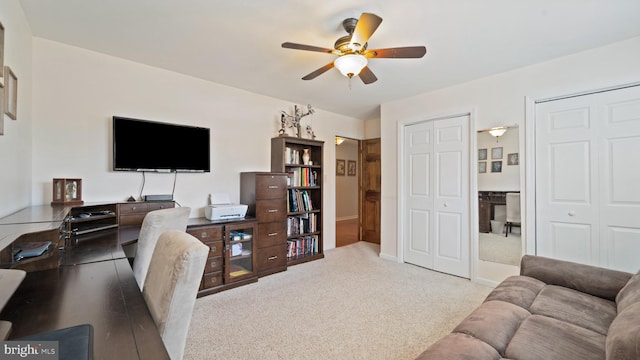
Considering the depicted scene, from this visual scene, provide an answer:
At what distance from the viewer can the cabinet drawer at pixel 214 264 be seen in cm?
286

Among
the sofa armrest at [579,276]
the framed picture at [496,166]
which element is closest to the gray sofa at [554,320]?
the sofa armrest at [579,276]

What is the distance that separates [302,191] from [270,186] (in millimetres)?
737

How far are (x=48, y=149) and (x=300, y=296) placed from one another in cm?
272

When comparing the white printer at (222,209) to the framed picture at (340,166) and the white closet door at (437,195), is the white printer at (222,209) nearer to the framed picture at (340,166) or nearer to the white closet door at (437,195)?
the white closet door at (437,195)

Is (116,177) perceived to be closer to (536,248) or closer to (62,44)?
(62,44)

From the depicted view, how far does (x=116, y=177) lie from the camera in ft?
8.90

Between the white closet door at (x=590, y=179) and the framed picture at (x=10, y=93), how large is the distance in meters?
4.45

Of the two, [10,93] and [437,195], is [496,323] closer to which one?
[437,195]

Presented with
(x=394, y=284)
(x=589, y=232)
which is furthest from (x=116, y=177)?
(x=589, y=232)

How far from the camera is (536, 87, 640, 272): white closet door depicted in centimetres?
242

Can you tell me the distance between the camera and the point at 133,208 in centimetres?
253

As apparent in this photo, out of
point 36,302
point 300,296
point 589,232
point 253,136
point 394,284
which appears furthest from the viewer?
point 253,136

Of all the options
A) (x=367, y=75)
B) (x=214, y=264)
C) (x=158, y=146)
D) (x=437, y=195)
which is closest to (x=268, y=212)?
(x=214, y=264)

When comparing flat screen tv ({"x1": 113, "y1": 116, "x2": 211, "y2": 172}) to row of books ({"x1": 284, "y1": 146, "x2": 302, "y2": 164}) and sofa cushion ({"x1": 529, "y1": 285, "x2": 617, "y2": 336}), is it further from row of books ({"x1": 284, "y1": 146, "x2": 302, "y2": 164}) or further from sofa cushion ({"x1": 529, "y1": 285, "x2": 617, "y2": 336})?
sofa cushion ({"x1": 529, "y1": 285, "x2": 617, "y2": 336})
